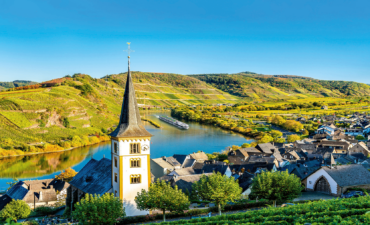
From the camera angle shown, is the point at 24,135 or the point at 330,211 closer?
the point at 330,211

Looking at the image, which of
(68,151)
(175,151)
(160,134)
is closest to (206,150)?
(175,151)

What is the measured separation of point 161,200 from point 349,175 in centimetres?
2056

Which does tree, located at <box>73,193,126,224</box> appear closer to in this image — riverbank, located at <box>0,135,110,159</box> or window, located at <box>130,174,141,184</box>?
window, located at <box>130,174,141,184</box>

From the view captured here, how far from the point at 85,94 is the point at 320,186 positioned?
4376 inches

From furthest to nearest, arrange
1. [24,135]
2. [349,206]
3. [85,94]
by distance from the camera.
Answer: [85,94] < [24,135] < [349,206]

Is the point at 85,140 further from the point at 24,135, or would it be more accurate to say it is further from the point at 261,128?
the point at 261,128

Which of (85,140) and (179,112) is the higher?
(179,112)

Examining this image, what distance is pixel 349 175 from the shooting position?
101ft

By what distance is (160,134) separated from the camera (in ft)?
295

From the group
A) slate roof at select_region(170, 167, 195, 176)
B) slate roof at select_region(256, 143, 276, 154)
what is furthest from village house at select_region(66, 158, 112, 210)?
slate roof at select_region(256, 143, 276, 154)

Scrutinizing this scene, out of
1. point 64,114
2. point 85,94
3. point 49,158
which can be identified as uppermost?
point 85,94

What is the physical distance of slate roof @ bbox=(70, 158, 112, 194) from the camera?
24.5 metres

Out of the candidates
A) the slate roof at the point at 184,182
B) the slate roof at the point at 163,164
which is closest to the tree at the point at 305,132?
the slate roof at the point at 163,164

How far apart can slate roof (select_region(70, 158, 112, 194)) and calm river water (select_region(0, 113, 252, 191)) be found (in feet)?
81.9
